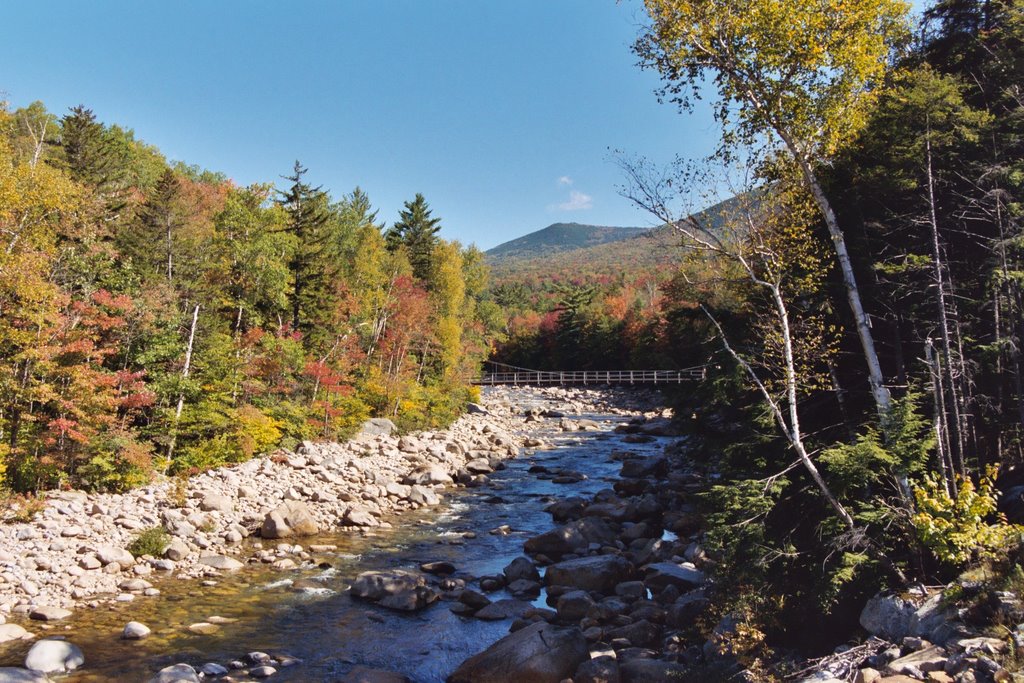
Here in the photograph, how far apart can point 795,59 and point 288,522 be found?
15.6 meters

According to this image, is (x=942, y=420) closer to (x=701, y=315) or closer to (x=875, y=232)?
(x=875, y=232)

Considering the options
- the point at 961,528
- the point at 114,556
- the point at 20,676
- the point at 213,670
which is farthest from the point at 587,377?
the point at 20,676

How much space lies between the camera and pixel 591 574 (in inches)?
479

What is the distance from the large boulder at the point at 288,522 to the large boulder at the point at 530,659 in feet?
27.7

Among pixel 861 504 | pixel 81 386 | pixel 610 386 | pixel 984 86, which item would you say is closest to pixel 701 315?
pixel 861 504

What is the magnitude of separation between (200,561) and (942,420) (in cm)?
1500

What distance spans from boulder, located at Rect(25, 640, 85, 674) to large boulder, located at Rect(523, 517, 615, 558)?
30.3 feet

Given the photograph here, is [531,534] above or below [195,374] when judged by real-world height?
below

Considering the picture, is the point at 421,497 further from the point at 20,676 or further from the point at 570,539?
the point at 20,676

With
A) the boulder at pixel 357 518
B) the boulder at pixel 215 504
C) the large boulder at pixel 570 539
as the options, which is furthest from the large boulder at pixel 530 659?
the boulder at pixel 215 504

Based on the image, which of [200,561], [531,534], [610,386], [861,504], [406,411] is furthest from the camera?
[610,386]

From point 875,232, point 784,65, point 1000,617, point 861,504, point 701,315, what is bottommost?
point 1000,617

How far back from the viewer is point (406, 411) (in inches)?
1303

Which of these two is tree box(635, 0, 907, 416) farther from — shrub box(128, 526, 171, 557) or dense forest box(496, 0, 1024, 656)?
shrub box(128, 526, 171, 557)
